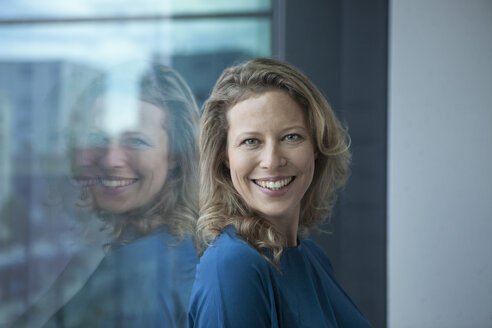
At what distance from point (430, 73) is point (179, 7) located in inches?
44.0

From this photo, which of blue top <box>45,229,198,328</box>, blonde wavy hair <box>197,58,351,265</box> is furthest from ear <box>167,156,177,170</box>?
blonde wavy hair <box>197,58,351,265</box>

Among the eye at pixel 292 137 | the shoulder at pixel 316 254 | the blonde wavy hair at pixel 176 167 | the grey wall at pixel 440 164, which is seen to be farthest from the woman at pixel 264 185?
the grey wall at pixel 440 164

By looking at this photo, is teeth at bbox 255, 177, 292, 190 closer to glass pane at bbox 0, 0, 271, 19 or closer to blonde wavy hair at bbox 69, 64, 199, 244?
blonde wavy hair at bbox 69, 64, 199, 244

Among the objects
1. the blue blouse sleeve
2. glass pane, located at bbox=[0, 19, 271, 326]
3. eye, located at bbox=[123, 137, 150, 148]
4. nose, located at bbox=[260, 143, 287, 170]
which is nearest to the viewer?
the blue blouse sleeve

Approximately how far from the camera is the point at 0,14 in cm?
116

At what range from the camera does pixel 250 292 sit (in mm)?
790

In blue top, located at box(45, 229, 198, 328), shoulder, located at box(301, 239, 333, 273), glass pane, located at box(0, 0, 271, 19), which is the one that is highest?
glass pane, located at box(0, 0, 271, 19)

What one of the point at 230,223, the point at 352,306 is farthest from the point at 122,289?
the point at 352,306

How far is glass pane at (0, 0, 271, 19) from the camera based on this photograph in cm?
118

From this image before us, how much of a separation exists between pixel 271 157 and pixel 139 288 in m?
0.71

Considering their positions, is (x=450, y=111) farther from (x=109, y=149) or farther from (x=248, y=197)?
(x=109, y=149)

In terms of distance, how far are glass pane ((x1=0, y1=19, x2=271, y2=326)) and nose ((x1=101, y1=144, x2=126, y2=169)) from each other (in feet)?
0.08

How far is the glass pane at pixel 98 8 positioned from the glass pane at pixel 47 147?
0.13 feet

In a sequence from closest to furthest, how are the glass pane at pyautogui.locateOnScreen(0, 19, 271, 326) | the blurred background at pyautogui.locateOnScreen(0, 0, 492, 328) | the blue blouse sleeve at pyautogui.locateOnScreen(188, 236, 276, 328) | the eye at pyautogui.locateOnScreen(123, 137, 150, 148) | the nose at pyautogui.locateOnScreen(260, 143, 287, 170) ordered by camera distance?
the blue blouse sleeve at pyautogui.locateOnScreen(188, 236, 276, 328) < the nose at pyautogui.locateOnScreen(260, 143, 287, 170) < the glass pane at pyautogui.locateOnScreen(0, 19, 271, 326) < the eye at pyautogui.locateOnScreen(123, 137, 150, 148) < the blurred background at pyautogui.locateOnScreen(0, 0, 492, 328)
